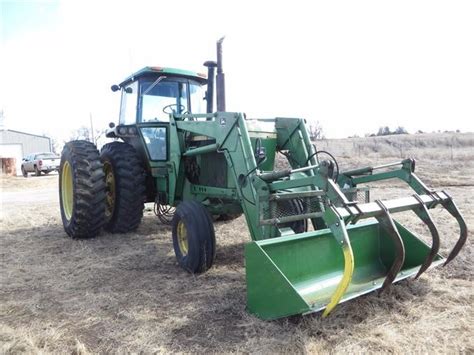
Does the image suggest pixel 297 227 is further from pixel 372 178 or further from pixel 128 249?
pixel 128 249

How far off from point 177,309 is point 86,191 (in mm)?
2948

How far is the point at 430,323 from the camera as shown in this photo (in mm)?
3201

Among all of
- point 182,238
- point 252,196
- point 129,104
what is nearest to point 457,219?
point 252,196

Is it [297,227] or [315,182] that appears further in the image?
[297,227]

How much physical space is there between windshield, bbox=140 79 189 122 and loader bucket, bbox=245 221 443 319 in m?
3.37

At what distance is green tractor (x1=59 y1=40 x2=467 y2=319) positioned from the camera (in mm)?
3309

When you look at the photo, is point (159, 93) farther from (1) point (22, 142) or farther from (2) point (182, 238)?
(1) point (22, 142)

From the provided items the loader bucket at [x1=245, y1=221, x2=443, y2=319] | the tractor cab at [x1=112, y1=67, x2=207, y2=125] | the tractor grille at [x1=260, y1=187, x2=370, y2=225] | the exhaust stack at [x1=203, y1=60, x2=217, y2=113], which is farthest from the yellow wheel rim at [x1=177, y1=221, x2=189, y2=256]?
the exhaust stack at [x1=203, y1=60, x2=217, y2=113]

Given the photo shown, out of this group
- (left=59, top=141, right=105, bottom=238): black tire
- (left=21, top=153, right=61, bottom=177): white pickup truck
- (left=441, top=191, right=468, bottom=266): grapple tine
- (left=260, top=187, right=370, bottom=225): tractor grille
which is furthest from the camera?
(left=21, top=153, right=61, bottom=177): white pickup truck

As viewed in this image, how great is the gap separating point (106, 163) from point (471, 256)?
5.18m

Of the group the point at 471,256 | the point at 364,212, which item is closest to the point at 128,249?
the point at 364,212

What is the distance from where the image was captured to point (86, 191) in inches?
233

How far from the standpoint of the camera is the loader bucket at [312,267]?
3.18 m

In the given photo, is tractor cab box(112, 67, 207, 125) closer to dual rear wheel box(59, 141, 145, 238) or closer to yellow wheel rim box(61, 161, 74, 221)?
dual rear wheel box(59, 141, 145, 238)
